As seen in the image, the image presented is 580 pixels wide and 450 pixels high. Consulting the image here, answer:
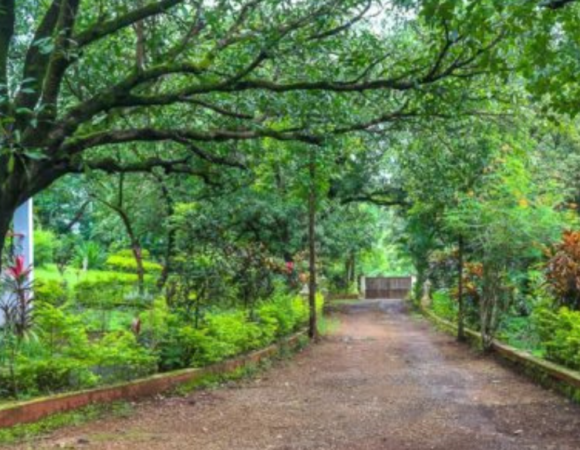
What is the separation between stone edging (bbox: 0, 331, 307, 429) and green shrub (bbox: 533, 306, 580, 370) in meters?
4.69

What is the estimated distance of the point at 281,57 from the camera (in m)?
7.63

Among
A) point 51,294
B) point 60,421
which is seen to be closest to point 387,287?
point 51,294

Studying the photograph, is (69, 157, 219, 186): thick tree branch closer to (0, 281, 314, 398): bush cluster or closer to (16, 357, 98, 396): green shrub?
(0, 281, 314, 398): bush cluster

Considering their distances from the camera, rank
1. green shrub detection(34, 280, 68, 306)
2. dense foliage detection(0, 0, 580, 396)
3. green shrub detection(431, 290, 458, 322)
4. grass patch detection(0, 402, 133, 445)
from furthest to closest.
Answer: green shrub detection(431, 290, 458, 322)
green shrub detection(34, 280, 68, 306)
dense foliage detection(0, 0, 580, 396)
grass patch detection(0, 402, 133, 445)

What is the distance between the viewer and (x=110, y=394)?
8195 mm

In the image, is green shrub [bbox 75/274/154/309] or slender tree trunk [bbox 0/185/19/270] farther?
green shrub [bbox 75/274/154/309]

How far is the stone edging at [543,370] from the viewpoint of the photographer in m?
9.09

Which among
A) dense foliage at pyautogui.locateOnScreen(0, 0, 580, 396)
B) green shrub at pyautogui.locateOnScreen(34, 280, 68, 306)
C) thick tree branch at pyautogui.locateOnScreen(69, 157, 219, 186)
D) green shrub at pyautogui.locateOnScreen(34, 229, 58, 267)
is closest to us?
dense foliage at pyautogui.locateOnScreen(0, 0, 580, 396)

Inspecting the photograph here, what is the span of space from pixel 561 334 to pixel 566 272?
1.42 m

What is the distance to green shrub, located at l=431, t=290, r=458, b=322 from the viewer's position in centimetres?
2050

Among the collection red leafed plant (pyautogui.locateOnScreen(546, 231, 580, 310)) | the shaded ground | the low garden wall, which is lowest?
the low garden wall

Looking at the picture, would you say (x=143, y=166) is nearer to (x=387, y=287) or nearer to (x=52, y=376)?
(x=52, y=376)

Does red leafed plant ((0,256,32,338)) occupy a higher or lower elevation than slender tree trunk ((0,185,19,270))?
lower

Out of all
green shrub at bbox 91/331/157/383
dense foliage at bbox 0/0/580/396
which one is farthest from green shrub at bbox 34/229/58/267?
green shrub at bbox 91/331/157/383
